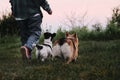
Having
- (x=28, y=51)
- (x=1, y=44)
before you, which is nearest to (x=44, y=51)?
(x=28, y=51)

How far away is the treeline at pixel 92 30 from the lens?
18.7 m

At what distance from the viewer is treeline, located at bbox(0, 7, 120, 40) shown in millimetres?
18678

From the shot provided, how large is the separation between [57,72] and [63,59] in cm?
189

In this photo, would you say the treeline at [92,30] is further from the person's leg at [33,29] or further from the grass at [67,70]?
the person's leg at [33,29]

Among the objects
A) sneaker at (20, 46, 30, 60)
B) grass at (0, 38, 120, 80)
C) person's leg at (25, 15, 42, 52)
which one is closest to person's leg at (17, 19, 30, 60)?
sneaker at (20, 46, 30, 60)

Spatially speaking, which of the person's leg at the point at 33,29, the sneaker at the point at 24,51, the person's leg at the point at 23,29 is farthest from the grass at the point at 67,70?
the person's leg at the point at 23,29

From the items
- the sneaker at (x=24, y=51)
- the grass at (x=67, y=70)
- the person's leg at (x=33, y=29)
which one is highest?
the person's leg at (x=33, y=29)

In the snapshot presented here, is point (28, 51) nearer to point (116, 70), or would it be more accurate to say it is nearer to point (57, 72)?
point (57, 72)

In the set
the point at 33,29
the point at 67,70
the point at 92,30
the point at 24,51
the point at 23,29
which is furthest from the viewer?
the point at 92,30

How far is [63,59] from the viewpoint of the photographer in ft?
36.0

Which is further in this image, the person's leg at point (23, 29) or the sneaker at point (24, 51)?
the person's leg at point (23, 29)

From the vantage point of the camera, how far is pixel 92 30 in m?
19.9

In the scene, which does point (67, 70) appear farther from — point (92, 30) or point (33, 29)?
point (92, 30)

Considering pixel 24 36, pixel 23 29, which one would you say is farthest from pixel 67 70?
pixel 24 36
